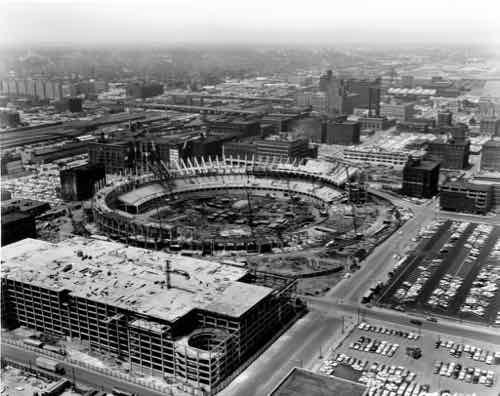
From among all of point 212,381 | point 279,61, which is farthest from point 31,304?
point 279,61

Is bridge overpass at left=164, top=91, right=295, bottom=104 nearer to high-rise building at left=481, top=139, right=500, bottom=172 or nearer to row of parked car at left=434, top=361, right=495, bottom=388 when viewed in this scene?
high-rise building at left=481, top=139, right=500, bottom=172

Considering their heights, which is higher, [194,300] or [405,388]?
[194,300]

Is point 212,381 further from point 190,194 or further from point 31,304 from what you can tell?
point 190,194

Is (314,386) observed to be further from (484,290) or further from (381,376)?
(484,290)

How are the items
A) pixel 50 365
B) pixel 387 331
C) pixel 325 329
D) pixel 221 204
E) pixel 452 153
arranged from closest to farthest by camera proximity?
pixel 50 365 < pixel 387 331 < pixel 325 329 < pixel 221 204 < pixel 452 153

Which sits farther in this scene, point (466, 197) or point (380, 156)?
point (380, 156)

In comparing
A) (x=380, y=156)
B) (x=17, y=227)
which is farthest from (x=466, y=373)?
(x=380, y=156)

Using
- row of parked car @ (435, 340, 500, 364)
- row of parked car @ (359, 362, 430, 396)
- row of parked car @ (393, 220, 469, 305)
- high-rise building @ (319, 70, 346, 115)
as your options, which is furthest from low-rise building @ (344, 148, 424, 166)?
row of parked car @ (359, 362, 430, 396)
